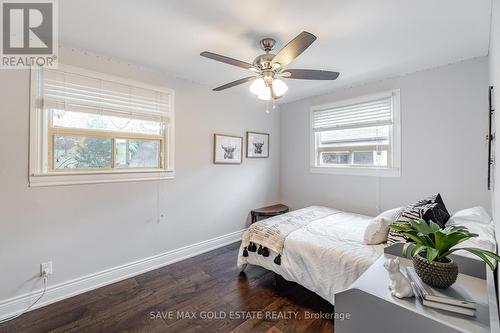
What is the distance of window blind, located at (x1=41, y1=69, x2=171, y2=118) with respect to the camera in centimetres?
211

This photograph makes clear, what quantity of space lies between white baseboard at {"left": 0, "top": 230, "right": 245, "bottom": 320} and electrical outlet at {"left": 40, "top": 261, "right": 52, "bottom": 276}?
14 centimetres

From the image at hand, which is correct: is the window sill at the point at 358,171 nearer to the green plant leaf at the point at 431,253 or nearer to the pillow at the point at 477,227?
the pillow at the point at 477,227

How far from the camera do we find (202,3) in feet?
5.13

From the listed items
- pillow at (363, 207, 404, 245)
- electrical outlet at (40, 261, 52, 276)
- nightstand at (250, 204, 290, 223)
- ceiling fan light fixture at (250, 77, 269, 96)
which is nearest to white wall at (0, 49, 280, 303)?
electrical outlet at (40, 261, 52, 276)

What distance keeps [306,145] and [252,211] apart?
4.85 ft

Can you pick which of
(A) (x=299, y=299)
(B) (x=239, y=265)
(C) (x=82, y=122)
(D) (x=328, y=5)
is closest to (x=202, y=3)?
(D) (x=328, y=5)

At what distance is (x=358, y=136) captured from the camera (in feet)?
10.9

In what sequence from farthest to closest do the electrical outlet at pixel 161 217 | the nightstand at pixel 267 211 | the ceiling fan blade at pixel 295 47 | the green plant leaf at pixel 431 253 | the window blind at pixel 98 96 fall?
the nightstand at pixel 267 211, the electrical outlet at pixel 161 217, the window blind at pixel 98 96, the ceiling fan blade at pixel 295 47, the green plant leaf at pixel 431 253

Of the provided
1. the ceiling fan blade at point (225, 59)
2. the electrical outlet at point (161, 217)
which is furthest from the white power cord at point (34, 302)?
the ceiling fan blade at point (225, 59)

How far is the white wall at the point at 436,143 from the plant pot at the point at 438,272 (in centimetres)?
197

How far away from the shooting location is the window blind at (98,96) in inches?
83.0

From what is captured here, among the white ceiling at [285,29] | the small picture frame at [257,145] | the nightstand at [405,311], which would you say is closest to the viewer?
the nightstand at [405,311]

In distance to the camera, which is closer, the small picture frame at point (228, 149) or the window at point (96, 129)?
the window at point (96, 129)

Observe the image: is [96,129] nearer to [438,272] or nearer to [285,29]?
[285,29]
